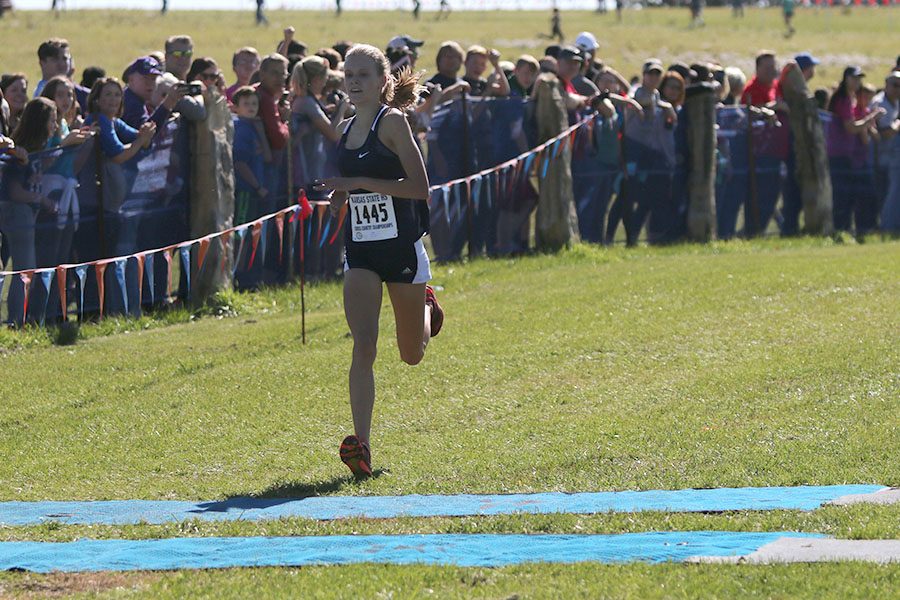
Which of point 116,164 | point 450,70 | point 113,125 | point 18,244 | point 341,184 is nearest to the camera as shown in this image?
point 341,184

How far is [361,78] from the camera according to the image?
8.16 meters

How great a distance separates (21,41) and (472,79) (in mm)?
40779

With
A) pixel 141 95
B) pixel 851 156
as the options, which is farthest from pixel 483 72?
pixel 851 156

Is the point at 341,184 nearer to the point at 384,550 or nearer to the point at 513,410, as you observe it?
the point at 384,550

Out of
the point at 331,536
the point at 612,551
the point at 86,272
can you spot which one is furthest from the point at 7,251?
the point at 612,551

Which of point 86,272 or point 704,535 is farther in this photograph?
point 86,272

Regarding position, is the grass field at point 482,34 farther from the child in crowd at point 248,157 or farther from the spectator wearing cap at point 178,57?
the child in crowd at point 248,157

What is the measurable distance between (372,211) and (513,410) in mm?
2426

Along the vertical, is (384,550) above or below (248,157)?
below

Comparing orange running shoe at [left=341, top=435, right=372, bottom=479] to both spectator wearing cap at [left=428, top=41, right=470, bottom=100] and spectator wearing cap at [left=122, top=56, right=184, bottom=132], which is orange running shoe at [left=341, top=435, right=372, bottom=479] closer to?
spectator wearing cap at [left=122, top=56, right=184, bottom=132]

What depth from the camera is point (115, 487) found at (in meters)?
8.56

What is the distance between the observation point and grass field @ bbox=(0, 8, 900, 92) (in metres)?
55.4

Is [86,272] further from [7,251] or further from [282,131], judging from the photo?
[282,131]

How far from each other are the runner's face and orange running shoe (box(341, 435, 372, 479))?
73.6 inches
